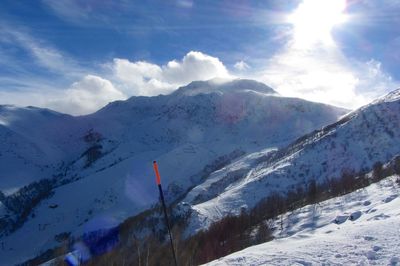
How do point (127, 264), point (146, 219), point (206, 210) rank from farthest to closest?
point (146, 219) < point (206, 210) < point (127, 264)

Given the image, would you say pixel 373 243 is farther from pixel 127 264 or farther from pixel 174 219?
pixel 174 219

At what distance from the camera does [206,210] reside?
5802 inches

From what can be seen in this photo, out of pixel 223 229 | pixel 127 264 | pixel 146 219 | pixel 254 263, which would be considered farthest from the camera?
pixel 146 219

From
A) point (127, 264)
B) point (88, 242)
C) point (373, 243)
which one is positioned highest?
point (373, 243)

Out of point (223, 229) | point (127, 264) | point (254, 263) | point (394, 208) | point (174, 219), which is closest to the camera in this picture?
point (254, 263)

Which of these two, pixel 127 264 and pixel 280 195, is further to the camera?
pixel 280 195

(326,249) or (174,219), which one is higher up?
(326,249)

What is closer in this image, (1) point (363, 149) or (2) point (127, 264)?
(2) point (127, 264)

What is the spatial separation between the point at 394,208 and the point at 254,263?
1000 centimetres

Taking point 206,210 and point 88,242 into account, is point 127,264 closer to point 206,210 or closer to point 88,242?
point 206,210

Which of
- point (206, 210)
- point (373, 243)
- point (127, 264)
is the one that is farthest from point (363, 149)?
point (373, 243)

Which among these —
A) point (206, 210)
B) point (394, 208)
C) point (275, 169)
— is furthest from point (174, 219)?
point (394, 208)

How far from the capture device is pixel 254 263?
561 inches

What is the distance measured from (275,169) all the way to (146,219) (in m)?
69.7
